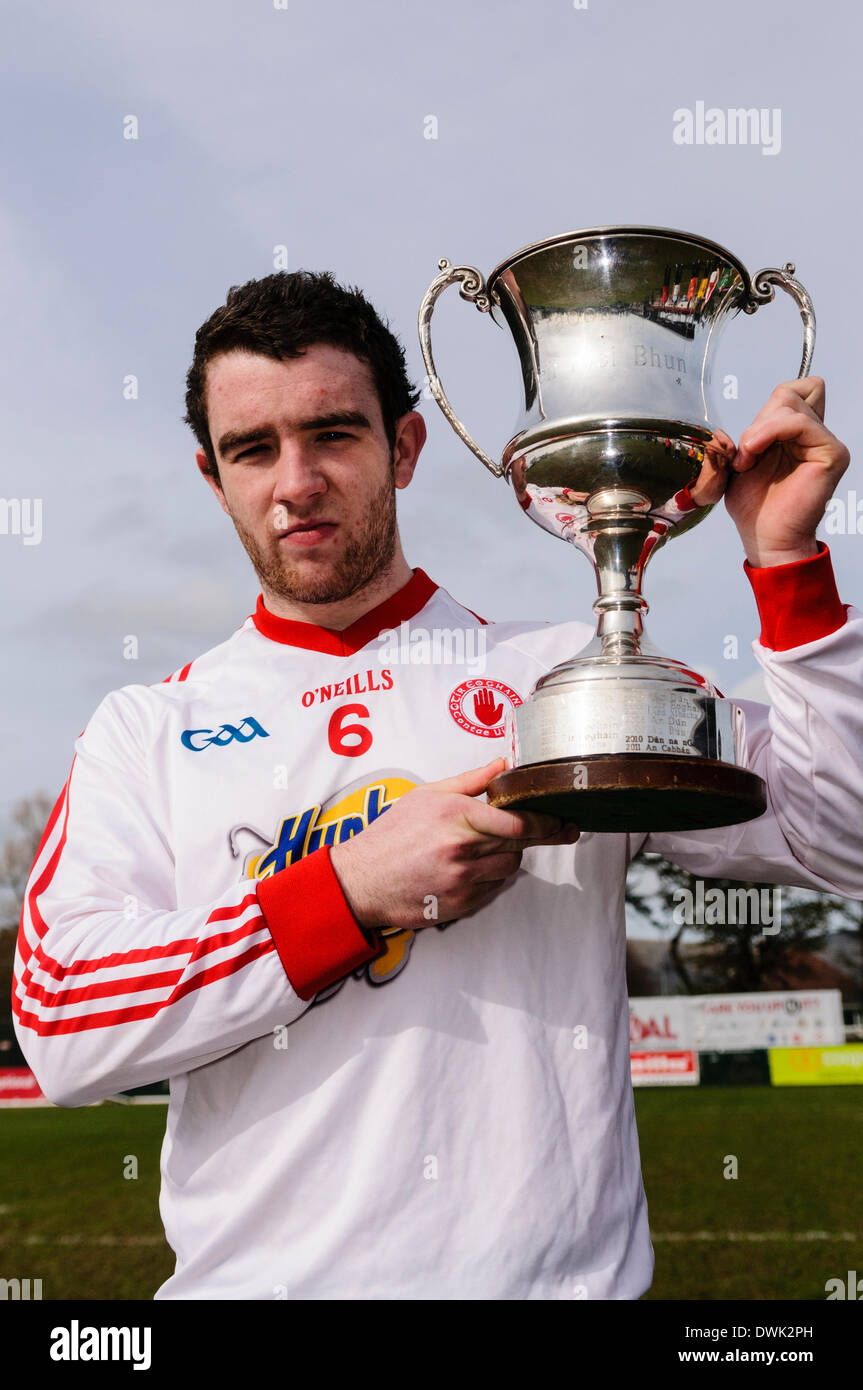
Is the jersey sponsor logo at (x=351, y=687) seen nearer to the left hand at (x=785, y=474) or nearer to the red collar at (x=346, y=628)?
the red collar at (x=346, y=628)

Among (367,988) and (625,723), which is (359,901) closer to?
(367,988)

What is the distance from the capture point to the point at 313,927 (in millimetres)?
1823

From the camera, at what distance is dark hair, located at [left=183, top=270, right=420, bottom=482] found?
2.16 meters

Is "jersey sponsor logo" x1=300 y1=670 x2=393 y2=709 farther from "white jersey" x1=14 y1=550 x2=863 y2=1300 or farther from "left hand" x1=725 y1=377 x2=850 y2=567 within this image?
"left hand" x1=725 y1=377 x2=850 y2=567

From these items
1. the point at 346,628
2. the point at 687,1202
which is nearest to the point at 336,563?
the point at 346,628

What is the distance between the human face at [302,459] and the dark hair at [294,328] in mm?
25

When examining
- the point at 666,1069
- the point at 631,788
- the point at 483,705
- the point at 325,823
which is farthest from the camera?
the point at 666,1069

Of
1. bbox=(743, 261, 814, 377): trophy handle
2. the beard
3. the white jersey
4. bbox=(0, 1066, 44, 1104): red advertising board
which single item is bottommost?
bbox=(0, 1066, 44, 1104): red advertising board

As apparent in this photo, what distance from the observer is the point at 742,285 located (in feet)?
6.40

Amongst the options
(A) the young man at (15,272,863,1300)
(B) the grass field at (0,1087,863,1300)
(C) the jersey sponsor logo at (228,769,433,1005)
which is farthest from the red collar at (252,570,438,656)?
(B) the grass field at (0,1087,863,1300)

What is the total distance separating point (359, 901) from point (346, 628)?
698mm

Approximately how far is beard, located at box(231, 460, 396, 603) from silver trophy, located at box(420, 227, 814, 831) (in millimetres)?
266

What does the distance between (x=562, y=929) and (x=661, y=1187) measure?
A: 11238 millimetres

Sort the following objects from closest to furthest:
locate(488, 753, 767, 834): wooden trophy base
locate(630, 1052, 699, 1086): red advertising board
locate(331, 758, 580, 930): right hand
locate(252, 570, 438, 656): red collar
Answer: locate(488, 753, 767, 834): wooden trophy base, locate(331, 758, 580, 930): right hand, locate(252, 570, 438, 656): red collar, locate(630, 1052, 699, 1086): red advertising board
